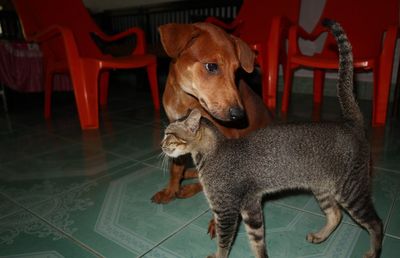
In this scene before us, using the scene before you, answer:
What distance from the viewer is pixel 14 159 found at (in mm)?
2652

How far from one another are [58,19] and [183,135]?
13.0 ft

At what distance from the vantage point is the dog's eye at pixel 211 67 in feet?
6.07

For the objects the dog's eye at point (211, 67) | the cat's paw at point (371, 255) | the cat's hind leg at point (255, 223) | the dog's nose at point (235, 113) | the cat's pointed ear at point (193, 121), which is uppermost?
the dog's eye at point (211, 67)

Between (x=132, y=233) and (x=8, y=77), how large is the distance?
3829mm

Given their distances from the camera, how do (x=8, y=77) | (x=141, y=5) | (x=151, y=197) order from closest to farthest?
(x=151, y=197), (x=8, y=77), (x=141, y=5)

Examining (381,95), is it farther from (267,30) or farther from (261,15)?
(261,15)

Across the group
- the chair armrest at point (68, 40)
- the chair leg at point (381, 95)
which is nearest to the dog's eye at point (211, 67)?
the chair armrest at point (68, 40)

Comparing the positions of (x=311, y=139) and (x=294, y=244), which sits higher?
(x=311, y=139)

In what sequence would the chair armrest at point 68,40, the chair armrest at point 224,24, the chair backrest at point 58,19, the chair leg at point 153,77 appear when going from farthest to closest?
the chair armrest at point 224,24
the chair leg at point 153,77
the chair backrest at point 58,19
the chair armrest at point 68,40

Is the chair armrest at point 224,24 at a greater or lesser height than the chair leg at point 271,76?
greater

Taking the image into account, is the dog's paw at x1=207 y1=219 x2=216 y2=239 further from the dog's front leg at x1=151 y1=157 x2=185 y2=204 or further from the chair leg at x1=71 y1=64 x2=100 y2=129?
the chair leg at x1=71 y1=64 x2=100 y2=129

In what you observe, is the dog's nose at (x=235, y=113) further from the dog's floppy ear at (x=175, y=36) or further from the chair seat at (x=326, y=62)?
the chair seat at (x=326, y=62)

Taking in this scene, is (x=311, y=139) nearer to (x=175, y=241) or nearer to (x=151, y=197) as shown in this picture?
(x=175, y=241)

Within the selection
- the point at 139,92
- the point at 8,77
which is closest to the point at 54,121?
the point at 8,77
